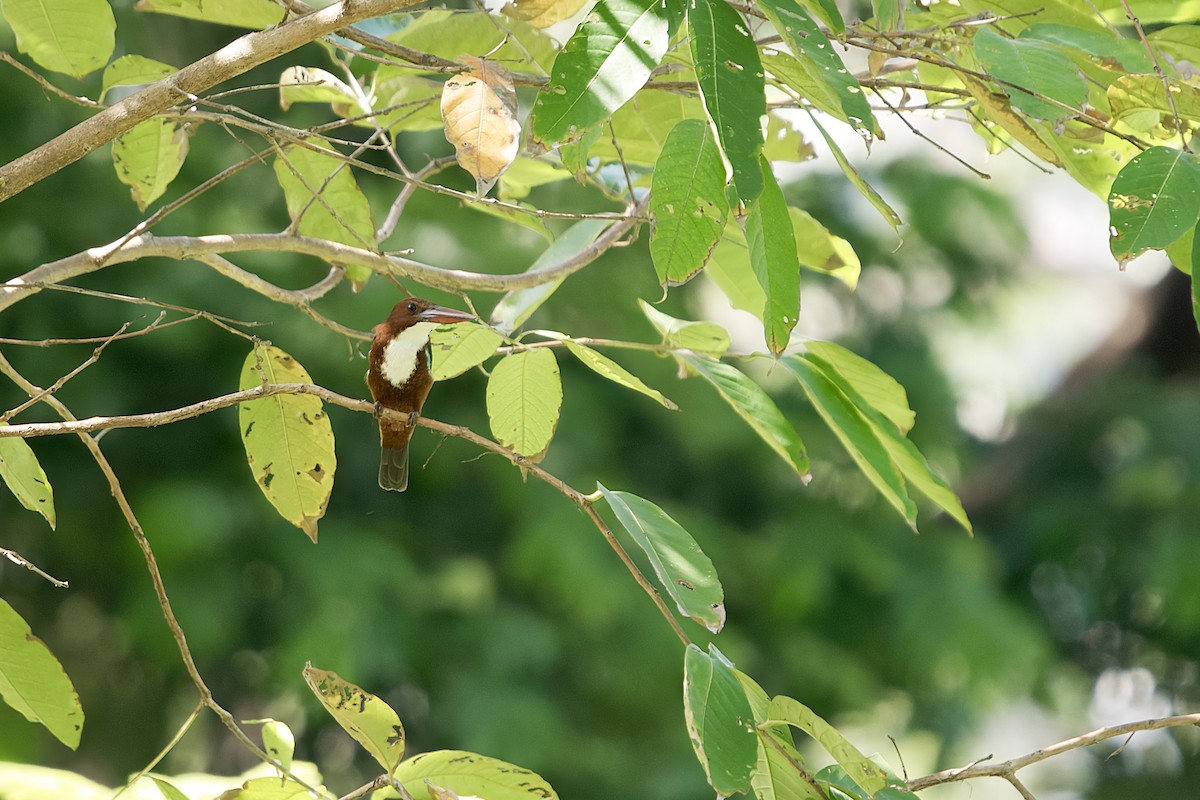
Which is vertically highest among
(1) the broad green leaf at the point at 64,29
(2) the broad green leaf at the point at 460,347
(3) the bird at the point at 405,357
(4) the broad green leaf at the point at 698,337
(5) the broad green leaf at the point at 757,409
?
(1) the broad green leaf at the point at 64,29

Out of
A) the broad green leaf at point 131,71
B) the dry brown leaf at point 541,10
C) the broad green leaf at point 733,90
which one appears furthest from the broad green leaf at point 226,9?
the broad green leaf at point 733,90

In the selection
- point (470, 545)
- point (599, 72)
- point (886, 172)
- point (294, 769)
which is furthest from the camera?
point (886, 172)

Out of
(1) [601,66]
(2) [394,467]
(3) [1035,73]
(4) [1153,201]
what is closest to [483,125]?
(1) [601,66]

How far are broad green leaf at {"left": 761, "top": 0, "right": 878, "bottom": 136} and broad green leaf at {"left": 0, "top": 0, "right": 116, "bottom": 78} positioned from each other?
35.3 inches

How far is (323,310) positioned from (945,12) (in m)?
3.51

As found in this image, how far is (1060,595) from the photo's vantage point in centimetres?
646

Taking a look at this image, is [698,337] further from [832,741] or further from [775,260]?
[832,741]

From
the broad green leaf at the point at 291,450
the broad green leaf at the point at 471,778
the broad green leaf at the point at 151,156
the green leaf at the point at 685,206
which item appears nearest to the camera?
the green leaf at the point at 685,206

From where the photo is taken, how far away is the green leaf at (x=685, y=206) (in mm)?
1072

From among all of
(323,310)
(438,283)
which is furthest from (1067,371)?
(438,283)

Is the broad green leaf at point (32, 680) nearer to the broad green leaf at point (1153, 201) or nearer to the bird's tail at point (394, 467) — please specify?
the broad green leaf at point (1153, 201)

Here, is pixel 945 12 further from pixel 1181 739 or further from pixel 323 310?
pixel 1181 739

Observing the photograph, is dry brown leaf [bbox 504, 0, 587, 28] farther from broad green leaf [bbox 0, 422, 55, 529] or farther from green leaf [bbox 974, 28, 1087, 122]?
broad green leaf [bbox 0, 422, 55, 529]

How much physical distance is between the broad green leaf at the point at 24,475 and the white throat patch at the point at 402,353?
1.34 meters
